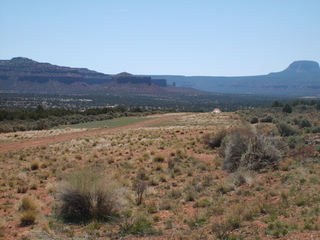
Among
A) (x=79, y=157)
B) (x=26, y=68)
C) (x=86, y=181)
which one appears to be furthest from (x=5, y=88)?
(x=86, y=181)

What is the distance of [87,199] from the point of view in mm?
9102

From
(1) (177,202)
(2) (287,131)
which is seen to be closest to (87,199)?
(1) (177,202)

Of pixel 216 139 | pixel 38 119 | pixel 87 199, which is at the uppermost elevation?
pixel 87 199

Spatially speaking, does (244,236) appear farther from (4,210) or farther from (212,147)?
(212,147)

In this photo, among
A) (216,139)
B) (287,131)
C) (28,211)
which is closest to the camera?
(28,211)

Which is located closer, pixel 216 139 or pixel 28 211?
pixel 28 211

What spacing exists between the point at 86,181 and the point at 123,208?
1.40 metres

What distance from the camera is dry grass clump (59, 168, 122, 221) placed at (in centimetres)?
897

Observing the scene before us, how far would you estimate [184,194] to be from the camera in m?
11.0

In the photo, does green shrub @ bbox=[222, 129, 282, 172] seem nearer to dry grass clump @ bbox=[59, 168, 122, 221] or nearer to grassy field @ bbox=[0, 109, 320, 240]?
grassy field @ bbox=[0, 109, 320, 240]

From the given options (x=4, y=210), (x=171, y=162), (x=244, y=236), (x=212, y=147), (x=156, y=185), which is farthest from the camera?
(x=212, y=147)

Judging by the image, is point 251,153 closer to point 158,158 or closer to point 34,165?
point 158,158

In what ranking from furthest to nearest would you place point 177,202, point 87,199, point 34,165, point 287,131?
point 287,131 → point 34,165 → point 177,202 → point 87,199

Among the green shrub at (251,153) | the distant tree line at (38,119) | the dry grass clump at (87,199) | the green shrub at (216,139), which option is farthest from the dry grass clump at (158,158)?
the distant tree line at (38,119)
